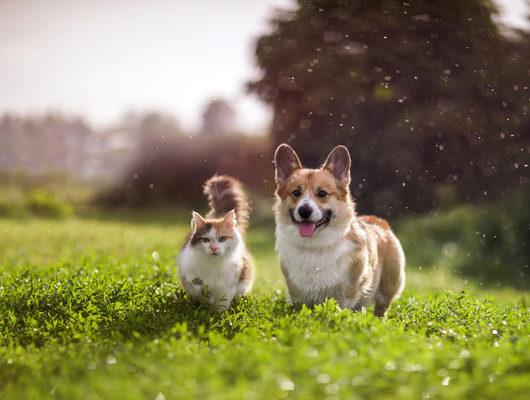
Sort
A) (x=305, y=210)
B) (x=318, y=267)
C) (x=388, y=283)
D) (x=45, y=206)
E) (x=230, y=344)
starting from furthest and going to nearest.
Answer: (x=45, y=206) < (x=388, y=283) < (x=318, y=267) < (x=305, y=210) < (x=230, y=344)

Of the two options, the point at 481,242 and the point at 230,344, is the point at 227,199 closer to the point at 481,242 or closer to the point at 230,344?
the point at 230,344

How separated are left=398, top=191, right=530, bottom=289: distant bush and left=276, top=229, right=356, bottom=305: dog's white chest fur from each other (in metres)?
6.62

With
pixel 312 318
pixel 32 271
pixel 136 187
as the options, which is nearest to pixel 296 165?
pixel 312 318

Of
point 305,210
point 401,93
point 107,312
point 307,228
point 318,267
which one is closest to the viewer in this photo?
point 305,210

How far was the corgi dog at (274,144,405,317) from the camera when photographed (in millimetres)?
5719

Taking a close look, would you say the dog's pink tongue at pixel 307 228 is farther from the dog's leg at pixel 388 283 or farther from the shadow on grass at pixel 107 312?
the dog's leg at pixel 388 283

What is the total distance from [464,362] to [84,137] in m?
32.8

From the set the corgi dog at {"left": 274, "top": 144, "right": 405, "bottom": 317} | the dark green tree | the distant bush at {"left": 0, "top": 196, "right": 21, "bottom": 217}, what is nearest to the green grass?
the corgi dog at {"left": 274, "top": 144, "right": 405, "bottom": 317}

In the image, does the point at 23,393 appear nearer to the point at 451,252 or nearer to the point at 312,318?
the point at 312,318

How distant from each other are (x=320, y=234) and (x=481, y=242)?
8.84 meters

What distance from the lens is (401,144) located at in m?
16.3

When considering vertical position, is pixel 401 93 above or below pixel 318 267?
below

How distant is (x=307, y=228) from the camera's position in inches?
225

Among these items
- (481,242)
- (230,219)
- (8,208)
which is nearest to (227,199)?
(230,219)
